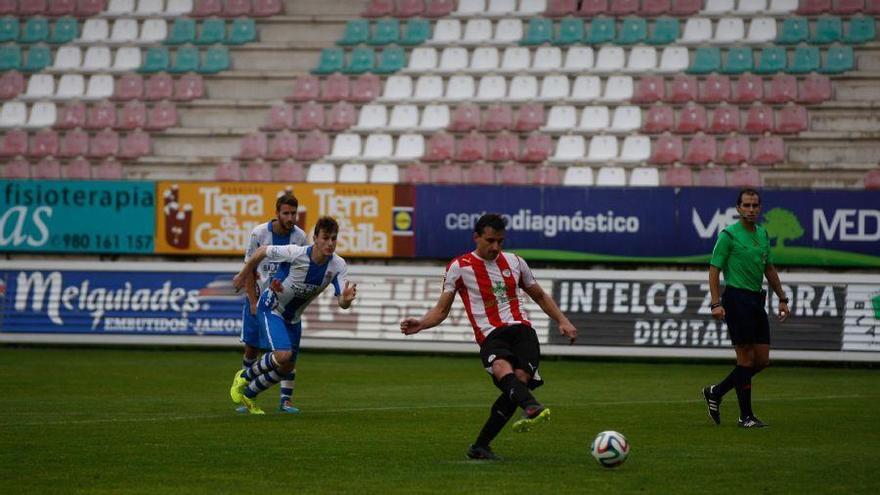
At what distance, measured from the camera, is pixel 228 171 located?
29.3m

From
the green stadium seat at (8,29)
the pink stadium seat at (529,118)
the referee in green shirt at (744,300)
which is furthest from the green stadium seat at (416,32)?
the referee in green shirt at (744,300)

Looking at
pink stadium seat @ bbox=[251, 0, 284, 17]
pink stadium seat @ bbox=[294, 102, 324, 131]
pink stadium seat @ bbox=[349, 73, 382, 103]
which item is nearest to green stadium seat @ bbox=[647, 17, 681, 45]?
pink stadium seat @ bbox=[349, 73, 382, 103]

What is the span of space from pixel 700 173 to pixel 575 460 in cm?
1739

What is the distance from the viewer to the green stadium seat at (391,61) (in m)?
31.1

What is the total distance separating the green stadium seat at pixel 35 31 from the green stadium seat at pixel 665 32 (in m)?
14.2

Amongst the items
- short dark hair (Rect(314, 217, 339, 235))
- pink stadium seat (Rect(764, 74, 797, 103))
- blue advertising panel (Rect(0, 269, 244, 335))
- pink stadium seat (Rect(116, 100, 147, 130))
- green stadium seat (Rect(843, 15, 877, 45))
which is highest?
green stadium seat (Rect(843, 15, 877, 45))

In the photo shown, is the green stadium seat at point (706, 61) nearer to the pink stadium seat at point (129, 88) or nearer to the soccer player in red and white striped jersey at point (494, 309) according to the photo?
the pink stadium seat at point (129, 88)

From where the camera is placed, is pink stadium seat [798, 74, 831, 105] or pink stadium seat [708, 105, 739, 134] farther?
pink stadium seat [798, 74, 831, 105]

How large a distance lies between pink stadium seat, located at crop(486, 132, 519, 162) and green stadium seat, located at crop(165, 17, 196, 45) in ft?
27.7

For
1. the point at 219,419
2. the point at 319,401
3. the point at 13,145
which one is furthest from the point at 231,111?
the point at 219,419

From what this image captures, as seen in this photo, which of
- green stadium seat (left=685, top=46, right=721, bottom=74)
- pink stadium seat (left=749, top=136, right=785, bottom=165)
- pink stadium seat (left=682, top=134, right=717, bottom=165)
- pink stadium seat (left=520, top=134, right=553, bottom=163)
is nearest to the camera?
pink stadium seat (left=749, top=136, right=785, bottom=165)

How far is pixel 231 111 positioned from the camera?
3120cm

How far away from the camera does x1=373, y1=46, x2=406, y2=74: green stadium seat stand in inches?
1224

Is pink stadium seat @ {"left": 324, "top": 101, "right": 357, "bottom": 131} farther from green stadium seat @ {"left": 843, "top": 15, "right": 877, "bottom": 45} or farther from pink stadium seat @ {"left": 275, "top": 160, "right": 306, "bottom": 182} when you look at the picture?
green stadium seat @ {"left": 843, "top": 15, "right": 877, "bottom": 45}
